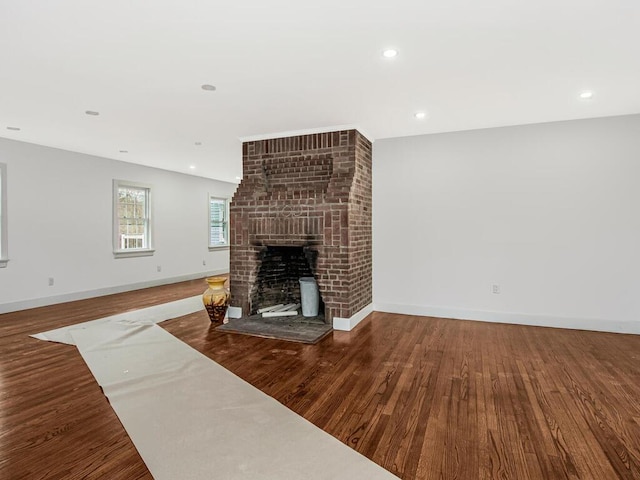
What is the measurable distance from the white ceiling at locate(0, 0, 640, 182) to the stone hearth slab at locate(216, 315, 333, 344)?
2.37 metres

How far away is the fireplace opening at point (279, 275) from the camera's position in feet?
15.5

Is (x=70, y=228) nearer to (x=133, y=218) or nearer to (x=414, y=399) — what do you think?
(x=133, y=218)

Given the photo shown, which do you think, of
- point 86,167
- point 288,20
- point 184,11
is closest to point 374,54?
point 288,20

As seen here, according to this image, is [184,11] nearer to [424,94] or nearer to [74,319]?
[424,94]

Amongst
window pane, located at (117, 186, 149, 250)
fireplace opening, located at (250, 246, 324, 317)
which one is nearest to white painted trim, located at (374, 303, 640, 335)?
fireplace opening, located at (250, 246, 324, 317)

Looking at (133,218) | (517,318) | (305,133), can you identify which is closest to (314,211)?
(305,133)

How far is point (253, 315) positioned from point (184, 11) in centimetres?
346

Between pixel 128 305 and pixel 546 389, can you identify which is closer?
pixel 546 389

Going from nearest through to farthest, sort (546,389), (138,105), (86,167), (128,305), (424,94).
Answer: (546,389)
(424,94)
(138,105)
(128,305)
(86,167)

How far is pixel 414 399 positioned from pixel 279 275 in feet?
9.71

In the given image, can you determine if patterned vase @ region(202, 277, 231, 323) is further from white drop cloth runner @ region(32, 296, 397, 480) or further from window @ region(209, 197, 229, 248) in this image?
window @ region(209, 197, 229, 248)

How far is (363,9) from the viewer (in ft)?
6.82

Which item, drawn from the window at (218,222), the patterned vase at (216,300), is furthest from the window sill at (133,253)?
the patterned vase at (216,300)

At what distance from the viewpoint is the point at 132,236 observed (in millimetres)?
6934
